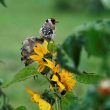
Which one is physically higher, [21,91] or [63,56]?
[21,91]

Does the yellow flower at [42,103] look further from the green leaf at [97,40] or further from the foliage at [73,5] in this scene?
the foliage at [73,5]

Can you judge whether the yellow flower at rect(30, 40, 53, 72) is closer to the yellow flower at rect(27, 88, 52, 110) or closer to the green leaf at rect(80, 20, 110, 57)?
the yellow flower at rect(27, 88, 52, 110)

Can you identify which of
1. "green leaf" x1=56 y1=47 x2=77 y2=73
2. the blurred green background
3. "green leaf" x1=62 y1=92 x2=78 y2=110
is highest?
the blurred green background

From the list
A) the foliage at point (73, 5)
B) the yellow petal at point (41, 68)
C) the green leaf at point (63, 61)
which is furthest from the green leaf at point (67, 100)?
the foliage at point (73, 5)

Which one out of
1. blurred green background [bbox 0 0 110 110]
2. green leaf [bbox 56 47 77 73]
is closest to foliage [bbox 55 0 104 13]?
blurred green background [bbox 0 0 110 110]

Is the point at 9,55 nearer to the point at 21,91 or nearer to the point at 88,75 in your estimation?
the point at 21,91

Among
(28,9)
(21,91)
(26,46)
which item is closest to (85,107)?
(26,46)
